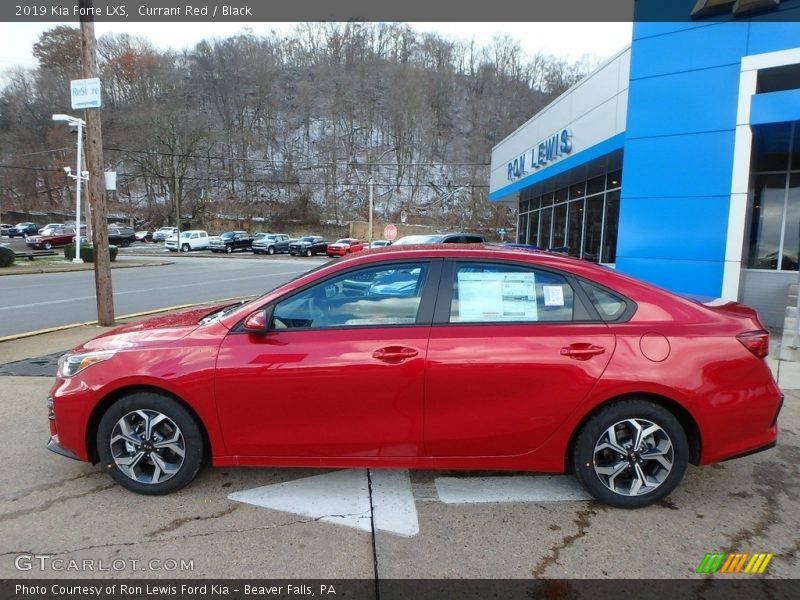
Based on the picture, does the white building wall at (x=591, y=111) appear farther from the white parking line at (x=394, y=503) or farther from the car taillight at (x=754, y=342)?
the white parking line at (x=394, y=503)

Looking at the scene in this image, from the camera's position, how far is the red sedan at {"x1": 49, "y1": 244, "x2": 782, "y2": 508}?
9.64ft

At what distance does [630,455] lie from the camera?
299 centimetres

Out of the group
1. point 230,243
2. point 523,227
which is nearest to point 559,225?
point 523,227

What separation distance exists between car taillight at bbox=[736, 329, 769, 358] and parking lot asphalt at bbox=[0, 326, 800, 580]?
99cm

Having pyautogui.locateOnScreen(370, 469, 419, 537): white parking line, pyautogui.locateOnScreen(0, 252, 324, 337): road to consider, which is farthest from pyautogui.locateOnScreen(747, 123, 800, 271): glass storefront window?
pyautogui.locateOnScreen(0, 252, 324, 337): road

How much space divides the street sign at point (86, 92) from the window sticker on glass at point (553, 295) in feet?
26.7

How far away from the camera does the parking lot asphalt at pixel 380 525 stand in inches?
99.8

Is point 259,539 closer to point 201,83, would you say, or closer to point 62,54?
point 62,54

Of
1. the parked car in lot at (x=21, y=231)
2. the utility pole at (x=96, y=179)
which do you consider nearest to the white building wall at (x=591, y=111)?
the utility pole at (x=96, y=179)

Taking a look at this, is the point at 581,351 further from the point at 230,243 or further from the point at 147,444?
the point at 230,243

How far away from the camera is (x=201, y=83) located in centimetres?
8500

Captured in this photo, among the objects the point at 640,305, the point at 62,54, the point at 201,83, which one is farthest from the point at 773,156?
the point at 201,83

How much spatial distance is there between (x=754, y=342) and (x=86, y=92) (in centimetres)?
934

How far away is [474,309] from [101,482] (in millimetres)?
2746
